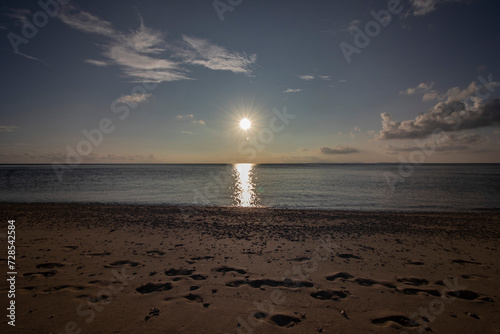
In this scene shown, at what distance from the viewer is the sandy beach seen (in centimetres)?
529

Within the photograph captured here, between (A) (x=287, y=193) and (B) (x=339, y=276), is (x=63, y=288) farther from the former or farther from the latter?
(A) (x=287, y=193)

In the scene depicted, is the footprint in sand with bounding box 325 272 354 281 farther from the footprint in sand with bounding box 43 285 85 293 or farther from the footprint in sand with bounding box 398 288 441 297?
the footprint in sand with bounding box 43 285 85 293

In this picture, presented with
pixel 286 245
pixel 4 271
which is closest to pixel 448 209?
pixel 286 245

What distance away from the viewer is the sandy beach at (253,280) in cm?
529

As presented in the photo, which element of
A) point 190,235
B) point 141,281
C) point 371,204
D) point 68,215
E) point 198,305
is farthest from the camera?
point 371,204

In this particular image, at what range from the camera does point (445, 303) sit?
612cm

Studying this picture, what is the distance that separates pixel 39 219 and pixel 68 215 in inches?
72.5

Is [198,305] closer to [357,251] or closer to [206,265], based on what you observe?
[206,265]

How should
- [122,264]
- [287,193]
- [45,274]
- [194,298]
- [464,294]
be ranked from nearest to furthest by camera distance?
[194,298], [464,294], [45,274], [122,264], [287,193]

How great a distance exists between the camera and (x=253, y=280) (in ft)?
23.7

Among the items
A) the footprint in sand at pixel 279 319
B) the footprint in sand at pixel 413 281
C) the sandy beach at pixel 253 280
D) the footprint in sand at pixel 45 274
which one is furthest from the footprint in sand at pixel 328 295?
the footprint in sand at pixel 45 274

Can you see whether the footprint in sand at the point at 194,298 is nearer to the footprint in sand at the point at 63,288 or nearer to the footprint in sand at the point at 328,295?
the footprint in sand at the point at 328,295

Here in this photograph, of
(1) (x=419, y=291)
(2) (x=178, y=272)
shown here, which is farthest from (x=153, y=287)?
(1) (x=419, y=291)

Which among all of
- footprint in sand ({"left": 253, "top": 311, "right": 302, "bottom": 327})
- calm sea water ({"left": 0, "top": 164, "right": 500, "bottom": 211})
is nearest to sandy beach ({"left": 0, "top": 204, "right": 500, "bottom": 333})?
footprint in sand ({"left": 253, "top": 311, "right": 302, "bottom": 327})
